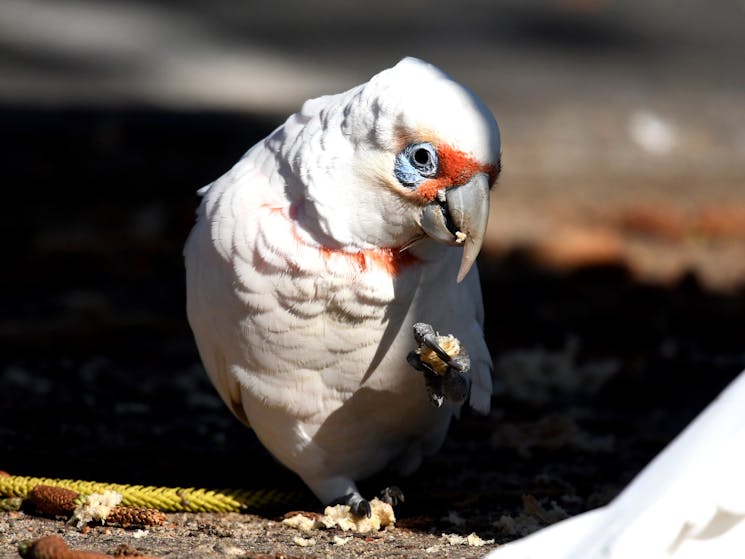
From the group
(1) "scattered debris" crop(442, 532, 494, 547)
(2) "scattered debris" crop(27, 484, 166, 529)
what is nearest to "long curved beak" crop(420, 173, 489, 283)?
(1) "scattered debris" crop(442, 532, 494, 547)

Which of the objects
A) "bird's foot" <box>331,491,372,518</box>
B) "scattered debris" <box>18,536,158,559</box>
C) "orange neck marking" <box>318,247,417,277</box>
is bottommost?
"scattered debris" <box>18,536,158,559</box>

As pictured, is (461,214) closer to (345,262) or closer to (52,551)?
(345,262)

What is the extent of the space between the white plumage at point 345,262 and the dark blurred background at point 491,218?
1.47 feet

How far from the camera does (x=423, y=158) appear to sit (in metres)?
2.47

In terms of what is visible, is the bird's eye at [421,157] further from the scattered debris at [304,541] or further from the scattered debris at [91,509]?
the scattered debris at [91,509]

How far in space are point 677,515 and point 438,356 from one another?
2.76 ft

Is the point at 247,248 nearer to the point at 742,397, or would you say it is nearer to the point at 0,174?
the point at 742,397

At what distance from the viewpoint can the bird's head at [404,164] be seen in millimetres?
2445

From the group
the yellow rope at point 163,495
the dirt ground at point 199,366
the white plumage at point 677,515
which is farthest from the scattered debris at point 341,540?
the white plumage at point 677,515

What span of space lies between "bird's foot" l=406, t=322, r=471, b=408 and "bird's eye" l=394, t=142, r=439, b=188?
0.33 m

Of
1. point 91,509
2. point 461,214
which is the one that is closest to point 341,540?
point 91,509

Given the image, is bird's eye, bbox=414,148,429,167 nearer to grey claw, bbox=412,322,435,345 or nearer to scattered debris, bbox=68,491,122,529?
grey claw, bbox=412,322,435,345

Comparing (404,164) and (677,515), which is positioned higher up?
(404,164)

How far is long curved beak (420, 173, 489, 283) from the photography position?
2.48m
